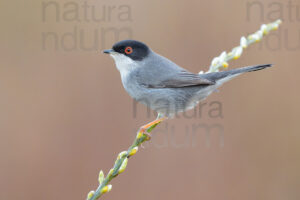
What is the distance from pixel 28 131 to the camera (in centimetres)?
588

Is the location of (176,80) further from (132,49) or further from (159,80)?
(132,49)

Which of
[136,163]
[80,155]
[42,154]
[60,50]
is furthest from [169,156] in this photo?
[60,50]

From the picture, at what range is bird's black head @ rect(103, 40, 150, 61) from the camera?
149 inches

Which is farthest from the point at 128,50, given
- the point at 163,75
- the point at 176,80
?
the point at 176,80

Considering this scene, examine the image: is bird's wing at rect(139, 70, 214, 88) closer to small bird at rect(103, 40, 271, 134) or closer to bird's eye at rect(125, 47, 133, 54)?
small bird at rect(103, 40, 271, 134)

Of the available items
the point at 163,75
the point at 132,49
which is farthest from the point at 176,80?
the point at 132,49

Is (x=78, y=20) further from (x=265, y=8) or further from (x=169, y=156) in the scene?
(x=265, y=8)

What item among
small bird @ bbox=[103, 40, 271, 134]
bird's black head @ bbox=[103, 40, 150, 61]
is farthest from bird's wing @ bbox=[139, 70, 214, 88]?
bird's black head @ bbox=[103, 40, 150, 61]

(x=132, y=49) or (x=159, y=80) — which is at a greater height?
(x=132, y=49)

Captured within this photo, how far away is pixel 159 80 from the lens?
3920 millimetres

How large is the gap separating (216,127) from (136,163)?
132 cm

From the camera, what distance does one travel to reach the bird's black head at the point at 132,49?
3791 millimetres

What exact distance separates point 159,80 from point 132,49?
0.43 meters

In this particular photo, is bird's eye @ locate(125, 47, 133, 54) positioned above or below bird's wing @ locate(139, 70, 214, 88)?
above
